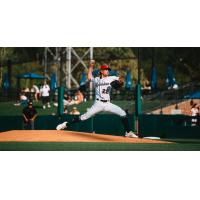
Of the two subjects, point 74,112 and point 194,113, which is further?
point 74,112

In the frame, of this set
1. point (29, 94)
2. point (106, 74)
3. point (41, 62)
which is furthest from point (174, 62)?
point (106, 74)

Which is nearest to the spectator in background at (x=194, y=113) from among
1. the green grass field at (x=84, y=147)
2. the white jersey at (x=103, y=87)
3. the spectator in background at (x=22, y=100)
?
the white jersey at (x=103, y=87)

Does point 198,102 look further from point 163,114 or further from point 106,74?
point 106,74

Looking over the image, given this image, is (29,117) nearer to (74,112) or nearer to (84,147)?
(74,112)

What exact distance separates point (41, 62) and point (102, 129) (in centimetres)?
2623

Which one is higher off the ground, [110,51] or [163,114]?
[110,51]

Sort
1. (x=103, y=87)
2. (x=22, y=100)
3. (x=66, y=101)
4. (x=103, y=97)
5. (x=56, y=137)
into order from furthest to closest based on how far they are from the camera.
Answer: (x=22, y=100) → (x=66, y=101) → (x=103, y=87) → (x=103, y=97) → (x=56, y=137)

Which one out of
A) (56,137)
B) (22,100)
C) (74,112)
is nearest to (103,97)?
(56,137)

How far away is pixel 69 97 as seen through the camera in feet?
83.8

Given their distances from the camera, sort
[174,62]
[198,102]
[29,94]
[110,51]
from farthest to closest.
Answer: [174,62] → [110,51] → [29,94] → [198,102]

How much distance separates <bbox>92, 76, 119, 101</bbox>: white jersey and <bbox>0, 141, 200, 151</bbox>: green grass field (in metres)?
1.48

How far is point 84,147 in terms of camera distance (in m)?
15.9

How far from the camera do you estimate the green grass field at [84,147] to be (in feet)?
51.8

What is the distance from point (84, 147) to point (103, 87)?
209 centimetres
